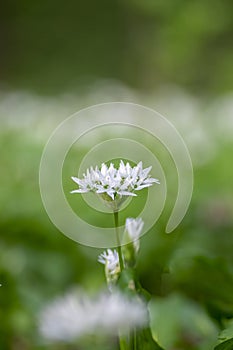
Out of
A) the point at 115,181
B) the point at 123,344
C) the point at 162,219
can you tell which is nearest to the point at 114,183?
the point at 115,181

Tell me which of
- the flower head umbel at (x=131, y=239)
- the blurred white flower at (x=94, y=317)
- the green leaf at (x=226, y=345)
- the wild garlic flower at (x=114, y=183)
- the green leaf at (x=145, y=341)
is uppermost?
the wild garlic flower at (x=114, y=183)

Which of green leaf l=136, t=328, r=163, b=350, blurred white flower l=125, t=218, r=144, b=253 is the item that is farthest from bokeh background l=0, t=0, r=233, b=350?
blurred white flower l=125, t=218, r=144, b=253

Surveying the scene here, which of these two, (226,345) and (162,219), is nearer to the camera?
(226,345)

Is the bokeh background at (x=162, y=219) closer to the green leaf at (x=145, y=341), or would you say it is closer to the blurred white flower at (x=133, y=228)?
the green leaf at (x=145, y=341)

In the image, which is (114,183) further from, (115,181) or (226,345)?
(226,345)

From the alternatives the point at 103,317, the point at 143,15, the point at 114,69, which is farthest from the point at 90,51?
the point at 103,317

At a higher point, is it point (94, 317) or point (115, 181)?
point (115, 181)

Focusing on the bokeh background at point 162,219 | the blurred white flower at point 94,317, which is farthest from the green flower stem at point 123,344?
the bokeh background at point 162,219
